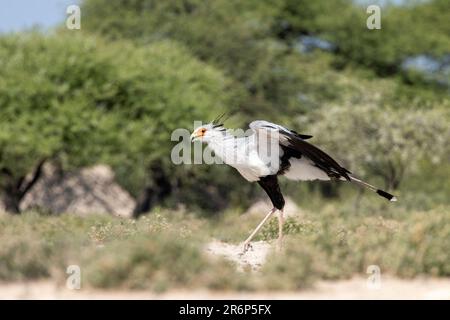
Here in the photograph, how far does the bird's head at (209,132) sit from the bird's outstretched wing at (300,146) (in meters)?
0.66

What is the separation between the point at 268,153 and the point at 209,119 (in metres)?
→ 17.5

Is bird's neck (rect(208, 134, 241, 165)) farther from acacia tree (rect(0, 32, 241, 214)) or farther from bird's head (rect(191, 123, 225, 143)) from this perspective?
acacia tree (rect(0, 32, 241, 214))

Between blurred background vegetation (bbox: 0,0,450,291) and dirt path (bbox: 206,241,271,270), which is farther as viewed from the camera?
dirt path (bbox: 206,241,271,270)

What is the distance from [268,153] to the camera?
42.2 ft

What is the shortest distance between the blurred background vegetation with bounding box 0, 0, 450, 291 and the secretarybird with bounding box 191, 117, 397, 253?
923mm

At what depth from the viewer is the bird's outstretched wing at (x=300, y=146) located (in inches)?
478

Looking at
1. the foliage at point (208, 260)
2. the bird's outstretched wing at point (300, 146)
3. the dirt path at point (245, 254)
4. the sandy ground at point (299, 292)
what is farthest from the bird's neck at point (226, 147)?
the sandy ground at point (299, 292)

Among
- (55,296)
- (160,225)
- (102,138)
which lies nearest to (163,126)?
(102,138)

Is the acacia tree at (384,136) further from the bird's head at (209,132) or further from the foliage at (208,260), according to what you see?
the bird's head at (209,132)

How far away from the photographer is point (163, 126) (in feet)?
98.3

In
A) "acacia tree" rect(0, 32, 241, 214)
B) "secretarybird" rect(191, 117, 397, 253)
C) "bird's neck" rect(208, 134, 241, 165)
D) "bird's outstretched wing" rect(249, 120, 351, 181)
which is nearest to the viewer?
"bird's outstretched wing" rect(249, 120, 351, 181)

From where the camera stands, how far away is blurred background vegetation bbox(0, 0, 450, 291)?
10.3 m

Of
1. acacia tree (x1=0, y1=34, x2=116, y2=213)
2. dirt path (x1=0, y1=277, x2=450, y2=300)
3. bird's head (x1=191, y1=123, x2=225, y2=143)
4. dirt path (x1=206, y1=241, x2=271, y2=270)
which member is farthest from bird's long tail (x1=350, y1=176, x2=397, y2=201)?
acacia tree (x1=0, y1=34, x2=116, y2=213)

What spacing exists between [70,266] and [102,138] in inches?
705
